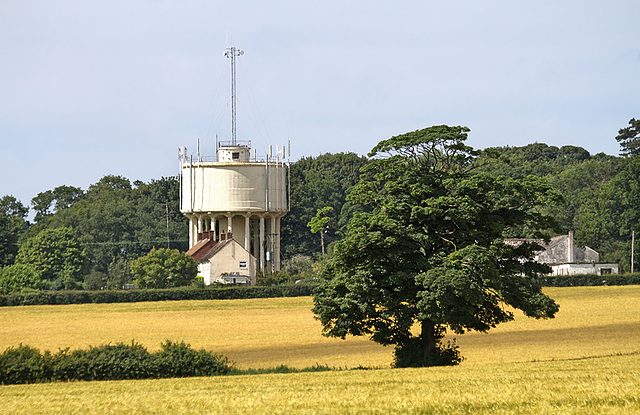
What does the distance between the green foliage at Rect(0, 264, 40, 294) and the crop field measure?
34093 millimetres

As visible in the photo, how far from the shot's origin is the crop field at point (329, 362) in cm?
2427

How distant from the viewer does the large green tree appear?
37500mm

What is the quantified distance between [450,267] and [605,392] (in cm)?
1319

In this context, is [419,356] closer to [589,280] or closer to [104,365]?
[104,365]

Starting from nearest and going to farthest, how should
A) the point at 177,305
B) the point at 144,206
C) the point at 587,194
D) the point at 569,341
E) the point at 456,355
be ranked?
the point at 456,355, the point at 569,341, the point at 177,305, the point at 587,194, the point at 144,206

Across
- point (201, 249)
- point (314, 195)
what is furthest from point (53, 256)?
point (314, 195)

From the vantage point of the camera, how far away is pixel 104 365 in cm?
3447

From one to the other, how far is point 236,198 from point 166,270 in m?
11.7

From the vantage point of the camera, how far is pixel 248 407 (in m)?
24.5

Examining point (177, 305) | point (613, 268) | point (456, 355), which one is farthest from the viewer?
point (613, 268)

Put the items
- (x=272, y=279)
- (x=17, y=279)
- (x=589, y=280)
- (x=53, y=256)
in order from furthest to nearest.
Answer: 1. (x=53, y=256)
2. (x=17, y=279)
3. (x=272, y=279)
4. (x=589, y=280)

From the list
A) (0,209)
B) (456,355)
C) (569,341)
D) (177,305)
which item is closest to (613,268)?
(177,305)

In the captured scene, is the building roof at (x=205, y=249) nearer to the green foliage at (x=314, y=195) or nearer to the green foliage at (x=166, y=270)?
the green foliage at (x=166, y=270)

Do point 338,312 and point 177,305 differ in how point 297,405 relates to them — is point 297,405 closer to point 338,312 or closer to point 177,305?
point 338,312
